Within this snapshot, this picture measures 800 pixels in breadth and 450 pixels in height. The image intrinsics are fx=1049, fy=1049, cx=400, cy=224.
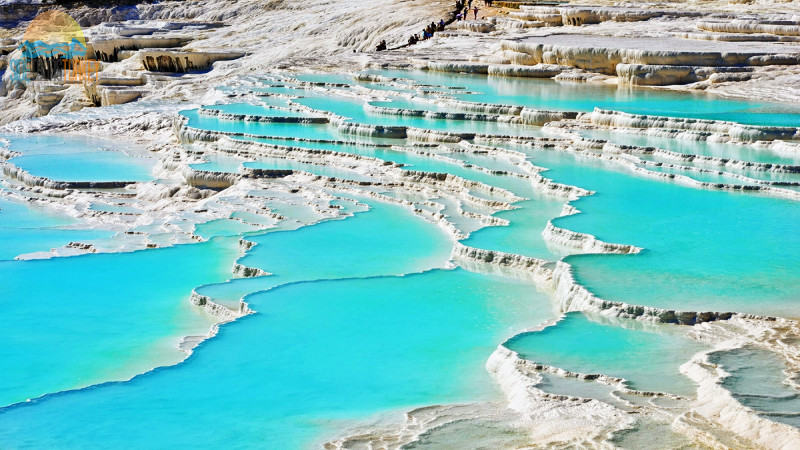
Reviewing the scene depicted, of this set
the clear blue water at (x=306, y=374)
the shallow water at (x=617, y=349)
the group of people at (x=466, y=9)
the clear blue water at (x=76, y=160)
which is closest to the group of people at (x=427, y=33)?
the group of people at (x=466, y=9)

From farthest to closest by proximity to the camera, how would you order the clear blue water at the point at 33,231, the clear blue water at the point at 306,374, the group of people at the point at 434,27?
the group of people at the point at 434,27
the clear blue water at the point at 33,231
the clear blue water at the point at 306,374

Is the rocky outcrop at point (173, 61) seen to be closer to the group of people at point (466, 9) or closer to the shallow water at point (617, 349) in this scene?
the group of people at point (466, 9)

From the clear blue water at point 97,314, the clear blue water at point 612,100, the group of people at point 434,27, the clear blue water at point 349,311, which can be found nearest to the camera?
the clear blue water at point 349,311

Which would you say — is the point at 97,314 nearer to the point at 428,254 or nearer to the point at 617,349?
the point at 428,254

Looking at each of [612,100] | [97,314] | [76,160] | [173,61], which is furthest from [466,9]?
[97,314]

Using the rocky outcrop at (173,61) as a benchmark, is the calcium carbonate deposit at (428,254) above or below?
below

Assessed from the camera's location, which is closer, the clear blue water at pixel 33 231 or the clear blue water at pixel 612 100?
the clear blue water at pixel 33 231
